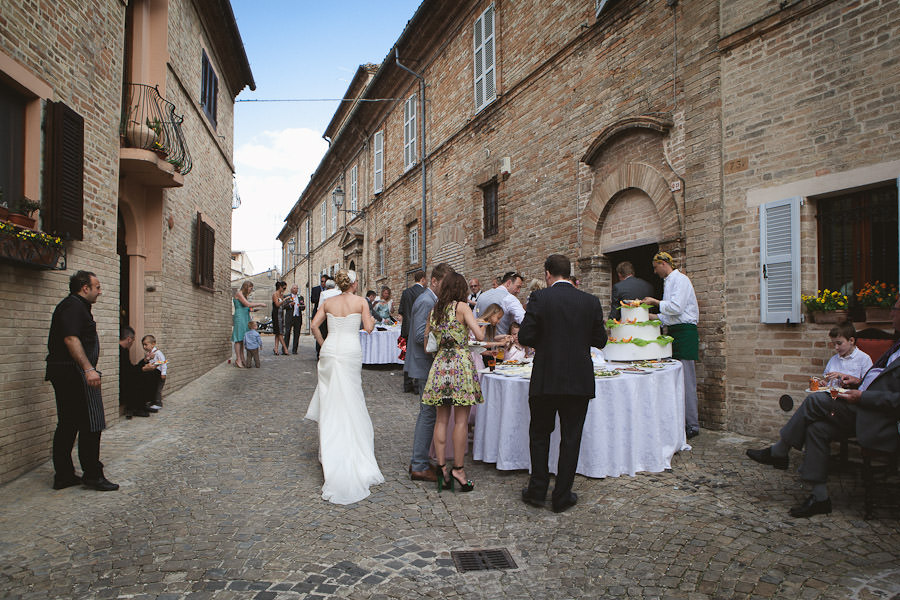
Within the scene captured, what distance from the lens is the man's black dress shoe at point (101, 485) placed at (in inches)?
184

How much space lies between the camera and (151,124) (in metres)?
8.01

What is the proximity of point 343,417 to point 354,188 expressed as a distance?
69.1 ft

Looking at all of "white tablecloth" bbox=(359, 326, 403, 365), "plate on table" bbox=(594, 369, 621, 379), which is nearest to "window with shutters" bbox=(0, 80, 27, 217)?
"plate on table" bbox=(594, 369, 621, 379)

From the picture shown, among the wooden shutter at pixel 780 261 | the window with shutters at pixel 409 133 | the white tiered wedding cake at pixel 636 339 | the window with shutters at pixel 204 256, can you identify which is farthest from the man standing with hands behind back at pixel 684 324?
the window with shutters at pixel 409 133

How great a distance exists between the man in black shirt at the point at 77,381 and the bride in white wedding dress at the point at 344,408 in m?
1.74

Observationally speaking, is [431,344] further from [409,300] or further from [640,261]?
[640,261]

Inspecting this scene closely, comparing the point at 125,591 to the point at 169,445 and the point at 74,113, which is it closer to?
the point at 169,445

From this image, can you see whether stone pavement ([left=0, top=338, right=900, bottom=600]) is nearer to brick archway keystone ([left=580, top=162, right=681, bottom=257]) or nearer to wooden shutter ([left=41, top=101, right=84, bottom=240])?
wooden shutter ([left=41, top=101, right=84, bottom=240])

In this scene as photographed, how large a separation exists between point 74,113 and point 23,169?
882 mm

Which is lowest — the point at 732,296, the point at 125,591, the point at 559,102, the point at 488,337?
the point at 125,591

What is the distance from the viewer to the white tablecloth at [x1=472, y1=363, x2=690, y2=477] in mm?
4953

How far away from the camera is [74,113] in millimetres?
5992

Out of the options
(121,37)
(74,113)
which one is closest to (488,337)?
(74,113)

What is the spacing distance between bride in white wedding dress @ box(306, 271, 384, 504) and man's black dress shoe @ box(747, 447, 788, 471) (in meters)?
3.43
